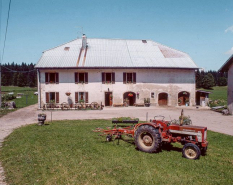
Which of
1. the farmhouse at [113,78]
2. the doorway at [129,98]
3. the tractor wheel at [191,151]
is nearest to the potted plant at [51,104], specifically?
the farmhouse at [113,78]

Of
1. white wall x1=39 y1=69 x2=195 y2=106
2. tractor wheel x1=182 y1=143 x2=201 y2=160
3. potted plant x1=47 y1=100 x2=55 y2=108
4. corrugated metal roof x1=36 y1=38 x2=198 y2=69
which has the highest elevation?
corrugated metal roof x1=36 y1=38 x2=198 y2=69

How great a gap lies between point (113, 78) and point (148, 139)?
62.9 feet

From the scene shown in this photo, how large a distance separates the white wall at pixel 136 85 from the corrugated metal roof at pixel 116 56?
34.0 inches

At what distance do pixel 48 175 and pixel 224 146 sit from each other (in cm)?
746

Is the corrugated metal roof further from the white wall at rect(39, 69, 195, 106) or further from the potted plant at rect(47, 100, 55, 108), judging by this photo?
the potted plant at rect(47, 100, 55, 108)

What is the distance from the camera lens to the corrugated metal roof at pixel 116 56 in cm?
2662

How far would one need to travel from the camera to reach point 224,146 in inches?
354

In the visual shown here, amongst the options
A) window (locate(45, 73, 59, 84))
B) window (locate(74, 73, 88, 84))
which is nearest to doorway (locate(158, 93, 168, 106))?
window (locate(74, 73, 88, 84))

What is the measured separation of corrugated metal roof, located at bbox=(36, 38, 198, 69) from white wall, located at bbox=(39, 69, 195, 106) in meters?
0.86

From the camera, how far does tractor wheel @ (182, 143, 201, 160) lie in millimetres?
7184

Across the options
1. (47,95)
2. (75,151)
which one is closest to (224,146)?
(75,151)

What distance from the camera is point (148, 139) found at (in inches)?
316

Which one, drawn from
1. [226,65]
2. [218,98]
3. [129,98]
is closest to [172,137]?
[226,65]

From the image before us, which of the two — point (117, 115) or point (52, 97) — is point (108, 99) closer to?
point (52, 97)
